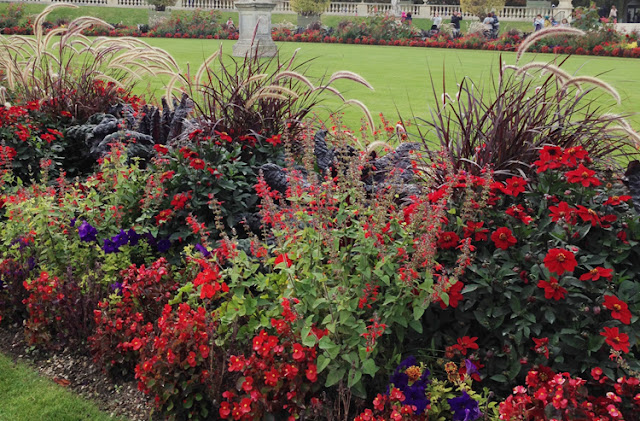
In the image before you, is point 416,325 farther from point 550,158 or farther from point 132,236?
point 132,236

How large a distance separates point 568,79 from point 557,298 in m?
1.44

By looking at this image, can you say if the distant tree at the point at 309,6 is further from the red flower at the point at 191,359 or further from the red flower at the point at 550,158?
the red flower at the point at 191,359

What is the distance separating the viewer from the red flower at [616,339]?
2348 millimetres

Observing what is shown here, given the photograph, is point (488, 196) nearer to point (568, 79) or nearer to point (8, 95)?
point (568, 79)

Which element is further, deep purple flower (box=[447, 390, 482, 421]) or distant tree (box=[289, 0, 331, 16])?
distant tree (box=[289, 0, 331, 16])

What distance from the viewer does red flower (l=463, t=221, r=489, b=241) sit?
110 inches

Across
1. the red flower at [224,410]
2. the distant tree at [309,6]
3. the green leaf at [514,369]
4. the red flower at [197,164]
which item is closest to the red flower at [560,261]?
the green leaf at [514,369]

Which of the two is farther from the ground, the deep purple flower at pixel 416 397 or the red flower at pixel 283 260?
the red flower at pixel 283 260

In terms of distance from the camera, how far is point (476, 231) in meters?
2.83

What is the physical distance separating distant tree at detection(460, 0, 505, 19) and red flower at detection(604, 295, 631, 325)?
52.1 metres

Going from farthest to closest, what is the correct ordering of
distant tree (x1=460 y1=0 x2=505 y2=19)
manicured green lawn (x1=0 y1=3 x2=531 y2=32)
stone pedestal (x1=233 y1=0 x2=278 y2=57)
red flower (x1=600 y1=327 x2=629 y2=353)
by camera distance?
distant tree (x1=460 y1=0 x2=505 y2=19) < manicured green lawn (x1=0 y1=3 x2=531 y2=32) < stone pedestal (x1=233 y1=0 x2=278 y2=57) < red flower (x1=600 y1=327 x2=629 y2=353)

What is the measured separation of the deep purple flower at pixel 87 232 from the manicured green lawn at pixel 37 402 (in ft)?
2.61

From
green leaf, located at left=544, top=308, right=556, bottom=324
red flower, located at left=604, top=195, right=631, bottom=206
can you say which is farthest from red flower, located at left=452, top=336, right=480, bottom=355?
red flower, located at left=604, top=195, right=631, bottom=206

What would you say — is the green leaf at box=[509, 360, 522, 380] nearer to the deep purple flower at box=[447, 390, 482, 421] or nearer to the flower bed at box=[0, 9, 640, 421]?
the flower bed at box=[0, 9, 640, 421]
